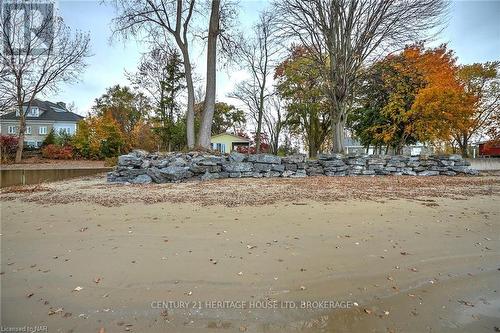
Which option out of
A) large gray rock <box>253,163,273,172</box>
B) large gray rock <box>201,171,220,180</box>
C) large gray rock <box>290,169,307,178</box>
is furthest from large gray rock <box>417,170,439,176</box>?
large gray rock <box>201,171,220,180</box>

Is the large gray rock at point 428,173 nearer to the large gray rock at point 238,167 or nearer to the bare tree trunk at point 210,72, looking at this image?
the large gray rock at point 238,167

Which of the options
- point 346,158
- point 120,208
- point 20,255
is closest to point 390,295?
point 20,255

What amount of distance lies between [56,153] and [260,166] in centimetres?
2052

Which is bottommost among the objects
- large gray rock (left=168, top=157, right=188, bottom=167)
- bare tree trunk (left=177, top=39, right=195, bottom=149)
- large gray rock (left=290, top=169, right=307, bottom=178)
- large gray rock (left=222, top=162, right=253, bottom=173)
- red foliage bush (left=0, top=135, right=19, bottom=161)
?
large gray rock (left=290, top=169, right=307, bottom=178)

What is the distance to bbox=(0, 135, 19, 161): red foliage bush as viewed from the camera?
2086 cm

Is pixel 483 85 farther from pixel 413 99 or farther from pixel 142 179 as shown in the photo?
pixel 142 179

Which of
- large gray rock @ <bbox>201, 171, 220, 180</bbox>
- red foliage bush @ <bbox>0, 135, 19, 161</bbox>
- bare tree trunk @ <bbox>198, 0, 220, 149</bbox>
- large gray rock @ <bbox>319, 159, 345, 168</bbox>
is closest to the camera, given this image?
large gray rock @ <bbox>201, 171, 220, 180</bbox>

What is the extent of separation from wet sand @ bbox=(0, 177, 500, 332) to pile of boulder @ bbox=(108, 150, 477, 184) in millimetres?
4753

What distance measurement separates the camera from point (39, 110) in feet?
127

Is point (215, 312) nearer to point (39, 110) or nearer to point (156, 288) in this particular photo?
point (156, 288)

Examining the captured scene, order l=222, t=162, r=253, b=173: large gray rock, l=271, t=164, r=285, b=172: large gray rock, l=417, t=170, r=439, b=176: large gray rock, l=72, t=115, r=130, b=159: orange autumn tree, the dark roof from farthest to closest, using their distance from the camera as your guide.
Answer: the dark roof
l=72, t=115, r=130, b=159: orange autumn tree
l=417, t=170, r=439, b=176: large gray rock
l=271, t=164, r=285, b=172: large gray rock
l=222, t=162, r=253, b=173: large gray rock

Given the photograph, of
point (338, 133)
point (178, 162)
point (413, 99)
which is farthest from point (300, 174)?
point (413, 99)

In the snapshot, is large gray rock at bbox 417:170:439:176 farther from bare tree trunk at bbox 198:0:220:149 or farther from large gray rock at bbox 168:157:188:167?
large gray rock at bbox 168:157:188:167

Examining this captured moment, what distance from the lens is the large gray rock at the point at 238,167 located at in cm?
1039
